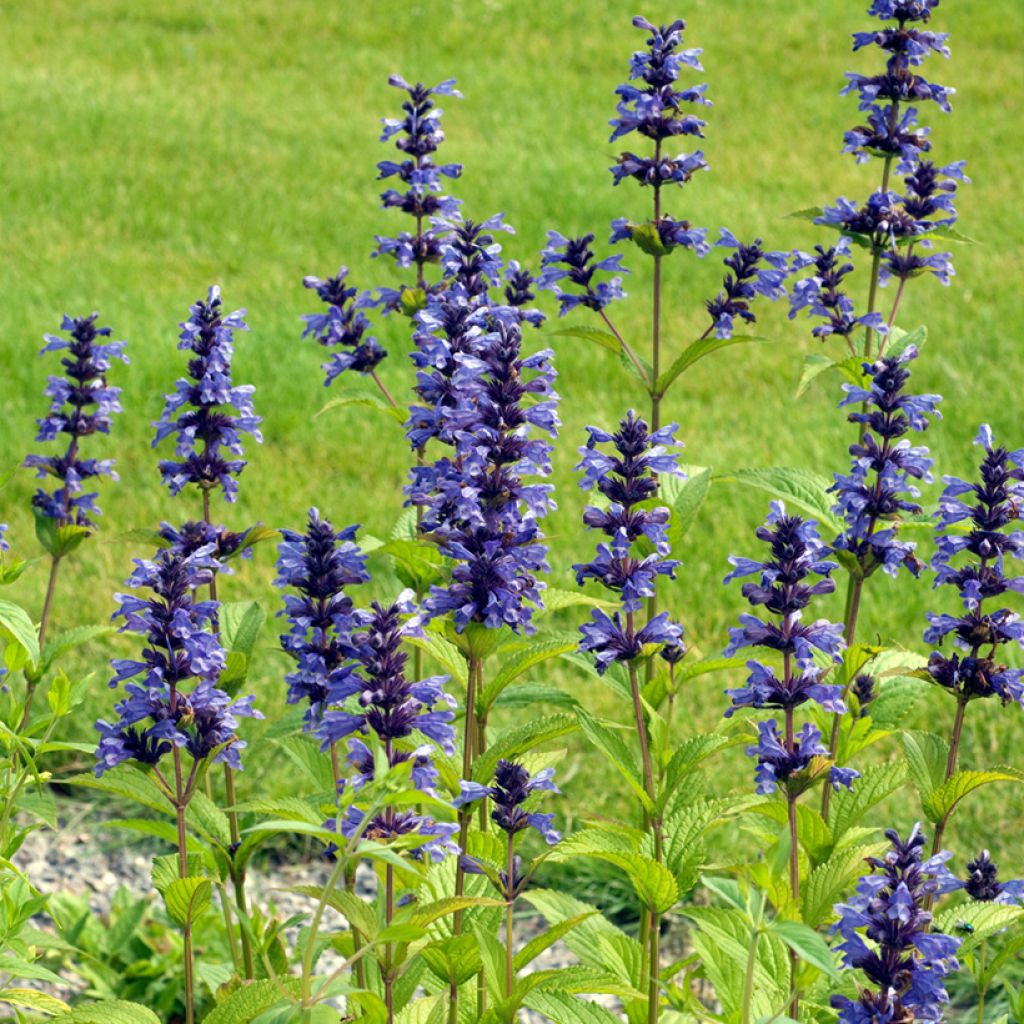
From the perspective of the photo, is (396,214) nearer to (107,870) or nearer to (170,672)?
(107,870)

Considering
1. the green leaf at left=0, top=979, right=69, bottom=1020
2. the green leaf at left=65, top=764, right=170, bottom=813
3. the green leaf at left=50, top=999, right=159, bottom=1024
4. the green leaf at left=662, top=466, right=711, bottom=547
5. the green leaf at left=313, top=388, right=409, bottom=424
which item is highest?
the green leaf at left=313, top=388, right=409, bottom=424

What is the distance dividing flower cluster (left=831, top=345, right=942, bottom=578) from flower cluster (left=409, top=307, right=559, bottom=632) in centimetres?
71

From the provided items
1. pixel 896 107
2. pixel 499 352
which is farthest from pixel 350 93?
pixel 499 352

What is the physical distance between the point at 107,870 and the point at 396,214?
6.67 m

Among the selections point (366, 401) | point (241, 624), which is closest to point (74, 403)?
point (366, 401)

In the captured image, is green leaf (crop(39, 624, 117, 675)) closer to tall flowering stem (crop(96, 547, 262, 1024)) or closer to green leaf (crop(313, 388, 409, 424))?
tall flowering stem (crop(96, 547, 262, 1024))

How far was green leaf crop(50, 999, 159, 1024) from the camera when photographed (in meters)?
2.68

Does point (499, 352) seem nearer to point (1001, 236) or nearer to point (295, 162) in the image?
point (1001, 236)

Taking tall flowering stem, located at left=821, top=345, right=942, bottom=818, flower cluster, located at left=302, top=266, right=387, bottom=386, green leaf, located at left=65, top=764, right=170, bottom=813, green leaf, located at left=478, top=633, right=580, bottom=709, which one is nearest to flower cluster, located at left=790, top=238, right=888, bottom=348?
tall flowering stem, located at left=821, top=345, right=942, bottom=818

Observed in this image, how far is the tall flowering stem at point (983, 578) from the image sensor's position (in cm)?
282

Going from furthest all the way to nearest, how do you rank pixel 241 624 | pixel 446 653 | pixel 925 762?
1. pixel 241 624
2. pixel 446 653
3. pixel 925 762

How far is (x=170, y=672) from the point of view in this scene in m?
2.67

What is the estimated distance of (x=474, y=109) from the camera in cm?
1284

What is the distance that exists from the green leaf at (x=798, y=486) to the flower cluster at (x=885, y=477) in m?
0.28
